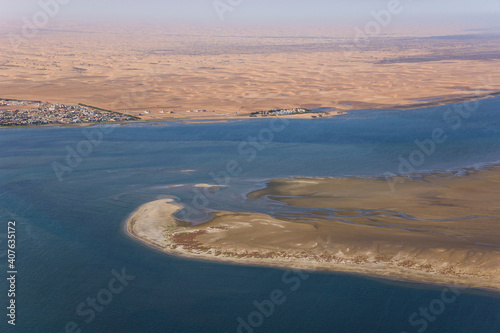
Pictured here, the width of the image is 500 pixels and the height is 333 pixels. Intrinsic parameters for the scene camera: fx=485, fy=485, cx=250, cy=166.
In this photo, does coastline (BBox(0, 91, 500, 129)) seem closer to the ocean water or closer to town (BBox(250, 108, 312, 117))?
town (BBox(250, 108, 312, 117))

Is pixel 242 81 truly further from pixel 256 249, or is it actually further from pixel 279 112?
pixel 256 249

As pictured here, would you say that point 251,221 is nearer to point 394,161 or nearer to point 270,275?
point 270,275

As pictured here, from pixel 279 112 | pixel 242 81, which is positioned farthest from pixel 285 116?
pixel 242 81

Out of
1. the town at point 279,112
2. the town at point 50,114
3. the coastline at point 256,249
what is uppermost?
the town at point 279,112

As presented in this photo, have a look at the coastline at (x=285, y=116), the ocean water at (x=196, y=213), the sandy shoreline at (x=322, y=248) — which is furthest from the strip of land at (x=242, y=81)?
the sandy shoreline at (x=322, y=248)

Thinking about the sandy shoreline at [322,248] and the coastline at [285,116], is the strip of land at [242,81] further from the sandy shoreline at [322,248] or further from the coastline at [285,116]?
the sandy shoreline at [322,248]
